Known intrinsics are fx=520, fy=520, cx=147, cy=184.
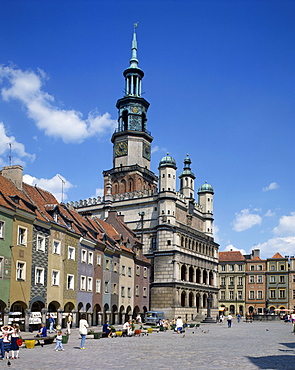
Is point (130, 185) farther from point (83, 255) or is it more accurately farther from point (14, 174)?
point (14, 174)

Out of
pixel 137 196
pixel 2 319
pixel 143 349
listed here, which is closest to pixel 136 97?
pixel 137 196

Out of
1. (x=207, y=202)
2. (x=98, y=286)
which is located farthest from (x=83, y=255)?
(x=207, y=202)

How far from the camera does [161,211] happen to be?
80688 mm

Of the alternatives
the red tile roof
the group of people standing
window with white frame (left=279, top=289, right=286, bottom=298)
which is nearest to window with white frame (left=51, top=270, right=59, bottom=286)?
the group of people standing

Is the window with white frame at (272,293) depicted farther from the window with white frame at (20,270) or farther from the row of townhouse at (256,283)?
the window with white frame at (20,270)

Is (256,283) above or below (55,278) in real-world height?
below

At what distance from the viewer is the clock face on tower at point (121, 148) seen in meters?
92.1

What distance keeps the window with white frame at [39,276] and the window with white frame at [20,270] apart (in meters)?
1.94

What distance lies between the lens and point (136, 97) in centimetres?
9475

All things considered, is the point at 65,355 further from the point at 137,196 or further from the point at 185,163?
the point at 185,163

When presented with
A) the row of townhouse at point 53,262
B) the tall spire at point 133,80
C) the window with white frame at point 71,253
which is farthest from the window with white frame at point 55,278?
the tall spire at point 133,80

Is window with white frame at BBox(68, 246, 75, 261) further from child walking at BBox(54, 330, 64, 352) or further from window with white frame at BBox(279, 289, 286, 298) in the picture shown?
window with white frame at BBox(279, 289, 286, 298)

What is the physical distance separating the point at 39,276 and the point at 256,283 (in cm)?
8127

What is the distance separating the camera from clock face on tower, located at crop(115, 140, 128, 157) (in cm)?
9212
